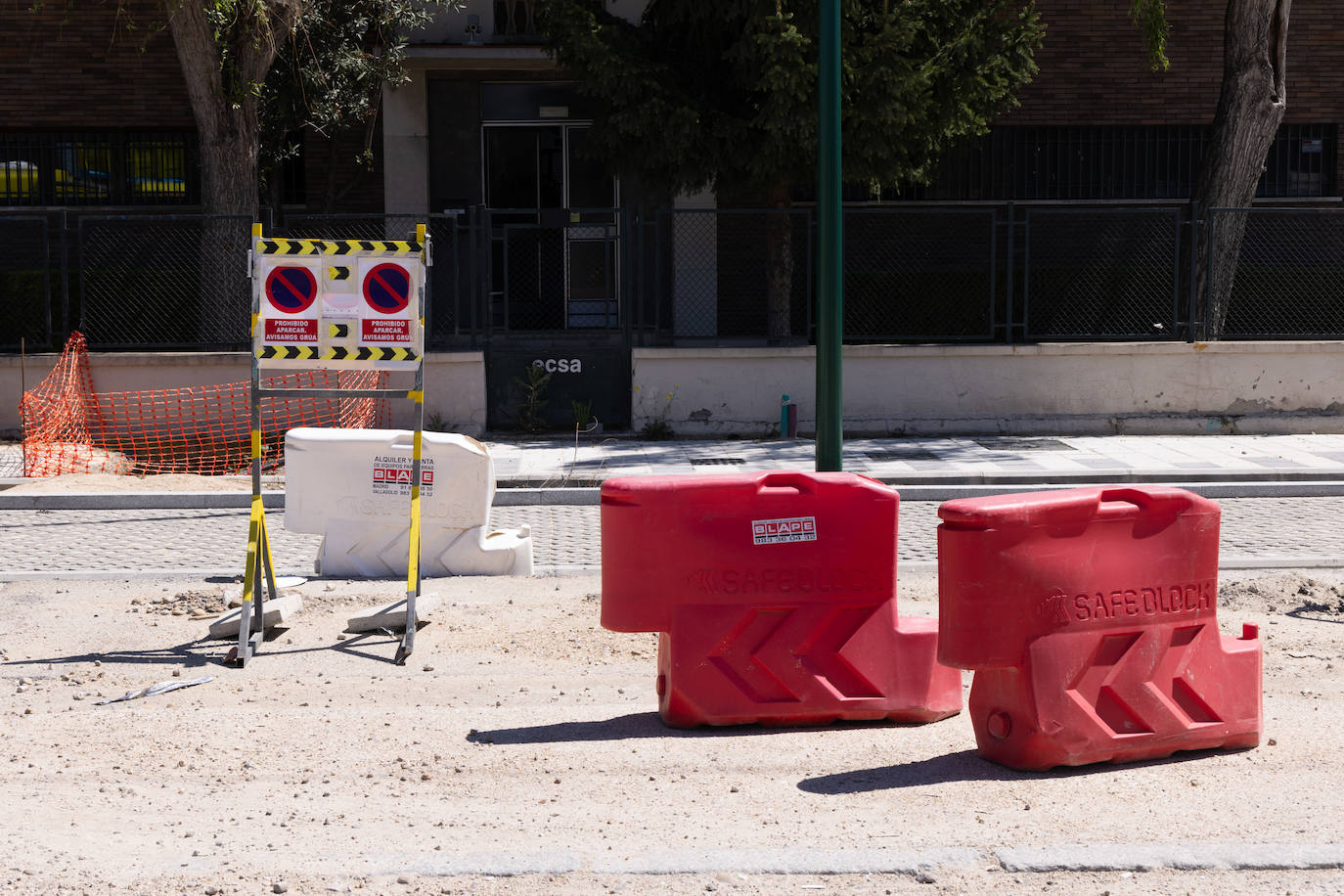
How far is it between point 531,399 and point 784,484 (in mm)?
10299

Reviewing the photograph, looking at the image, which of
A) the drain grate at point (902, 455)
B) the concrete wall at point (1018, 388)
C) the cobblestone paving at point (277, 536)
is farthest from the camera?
the concrete wall at point (1018, 388)

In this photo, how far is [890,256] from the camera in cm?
1864

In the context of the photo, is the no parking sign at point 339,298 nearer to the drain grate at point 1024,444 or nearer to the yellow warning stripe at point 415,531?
the yellow warning stripe at point 415,531

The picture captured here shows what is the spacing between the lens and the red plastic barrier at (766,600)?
5891 millimetres

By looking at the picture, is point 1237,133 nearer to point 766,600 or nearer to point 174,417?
point 174,417

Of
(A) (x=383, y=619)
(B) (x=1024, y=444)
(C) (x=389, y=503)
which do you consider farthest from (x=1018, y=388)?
(A) (x=383, y=619)

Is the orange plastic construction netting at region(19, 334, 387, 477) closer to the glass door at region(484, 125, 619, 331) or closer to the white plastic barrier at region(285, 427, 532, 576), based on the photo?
the glass door at region(484, 125, 619, 331)

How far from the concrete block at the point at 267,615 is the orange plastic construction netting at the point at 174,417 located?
22.6ft

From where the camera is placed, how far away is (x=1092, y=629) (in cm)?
540

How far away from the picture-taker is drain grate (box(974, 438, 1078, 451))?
1505 centimetres

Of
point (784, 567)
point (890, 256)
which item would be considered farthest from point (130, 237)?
point (784, 567)

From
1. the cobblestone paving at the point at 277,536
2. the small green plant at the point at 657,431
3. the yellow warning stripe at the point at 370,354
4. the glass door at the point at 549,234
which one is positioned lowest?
the cobblestone paving at the point at 277,536

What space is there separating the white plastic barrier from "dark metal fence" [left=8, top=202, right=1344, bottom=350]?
22.6 feet

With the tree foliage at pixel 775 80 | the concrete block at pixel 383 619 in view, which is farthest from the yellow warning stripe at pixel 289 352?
the tree foliage at pixel 775 80
